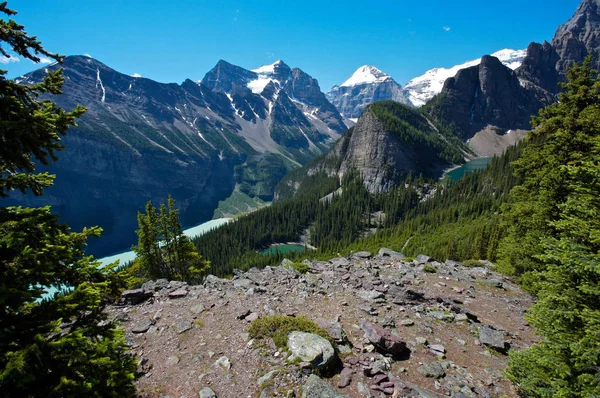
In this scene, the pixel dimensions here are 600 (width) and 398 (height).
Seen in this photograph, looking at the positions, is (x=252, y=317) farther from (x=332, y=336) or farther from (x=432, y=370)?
(x=432, y=370)

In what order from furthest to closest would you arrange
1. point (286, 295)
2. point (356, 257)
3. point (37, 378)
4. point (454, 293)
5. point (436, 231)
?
point (436, 231), point (356, 257), point (454, 293), point (286, 295), point (37, 378)

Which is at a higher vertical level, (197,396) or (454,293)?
(197,396)

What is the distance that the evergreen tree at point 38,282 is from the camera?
241 inches

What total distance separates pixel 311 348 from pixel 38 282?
29.8 ft

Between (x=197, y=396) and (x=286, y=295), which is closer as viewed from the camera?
(x=197, y=396)

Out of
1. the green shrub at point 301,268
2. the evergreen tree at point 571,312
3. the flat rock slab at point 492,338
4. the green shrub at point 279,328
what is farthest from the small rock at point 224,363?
the flat rock slab at point 492,338

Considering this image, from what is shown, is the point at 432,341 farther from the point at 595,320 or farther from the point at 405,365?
the point at 595,320

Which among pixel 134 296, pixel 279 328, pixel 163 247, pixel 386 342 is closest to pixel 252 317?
pixel 279 328

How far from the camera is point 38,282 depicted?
277 inches

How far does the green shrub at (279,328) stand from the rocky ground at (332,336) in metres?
0.35

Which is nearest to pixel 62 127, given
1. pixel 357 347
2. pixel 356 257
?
pixel 357 347

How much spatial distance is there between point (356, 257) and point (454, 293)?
10629 mm

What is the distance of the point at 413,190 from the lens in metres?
169

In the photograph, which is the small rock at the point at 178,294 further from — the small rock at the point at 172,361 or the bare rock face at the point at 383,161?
the bare rock face at the point at 383,161
